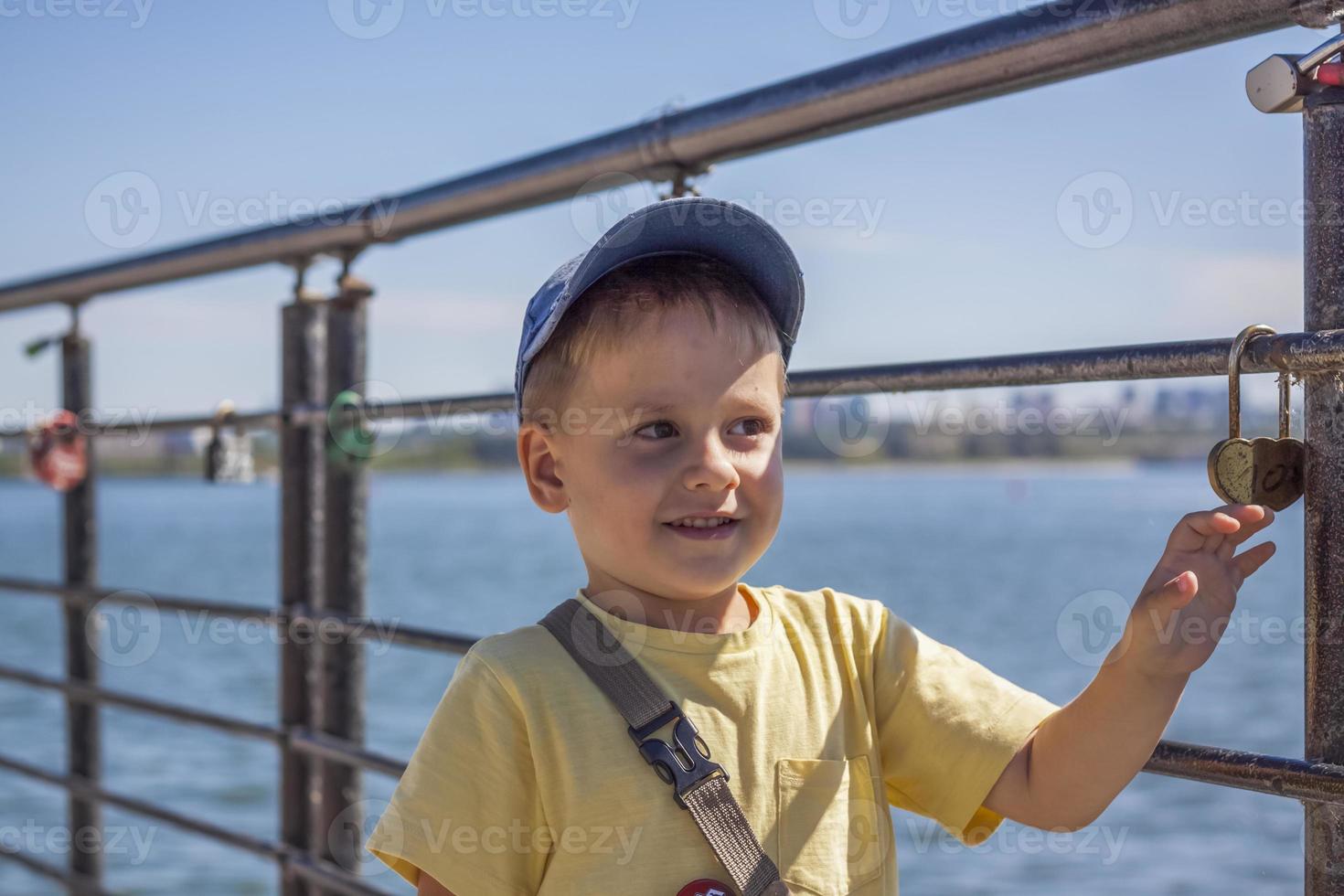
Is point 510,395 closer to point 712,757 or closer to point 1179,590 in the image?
point 712,757

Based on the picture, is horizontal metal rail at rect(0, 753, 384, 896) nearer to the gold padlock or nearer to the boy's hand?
the boy's hand

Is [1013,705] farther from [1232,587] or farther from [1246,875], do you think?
[1246,875]

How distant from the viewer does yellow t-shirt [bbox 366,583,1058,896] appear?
3.95ft

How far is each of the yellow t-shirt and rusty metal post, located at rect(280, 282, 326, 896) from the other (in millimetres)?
1105

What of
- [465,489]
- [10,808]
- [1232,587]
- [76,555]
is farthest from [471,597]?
[465,489]

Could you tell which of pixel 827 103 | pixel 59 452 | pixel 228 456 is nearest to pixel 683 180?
pixel 827 103

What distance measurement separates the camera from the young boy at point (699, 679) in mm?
1204

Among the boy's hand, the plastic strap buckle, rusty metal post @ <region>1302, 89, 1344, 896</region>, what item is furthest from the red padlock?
rusty metal post @ <region>1302, 89, 1344, 896</region>

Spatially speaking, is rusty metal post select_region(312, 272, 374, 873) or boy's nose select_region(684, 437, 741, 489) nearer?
boy's nose select_region(684, 437, 741, 489)

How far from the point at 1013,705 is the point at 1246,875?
1098 cm

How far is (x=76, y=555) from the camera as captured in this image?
3225 mm

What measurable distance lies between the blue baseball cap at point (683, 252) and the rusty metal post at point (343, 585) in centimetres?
102

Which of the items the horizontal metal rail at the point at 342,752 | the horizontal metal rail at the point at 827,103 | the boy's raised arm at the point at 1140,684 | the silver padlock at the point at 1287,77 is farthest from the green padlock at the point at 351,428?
the silver padlock at the point at 1287,77

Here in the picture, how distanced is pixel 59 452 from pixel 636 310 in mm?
2314
